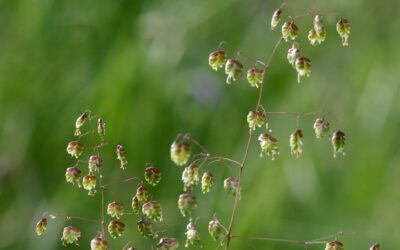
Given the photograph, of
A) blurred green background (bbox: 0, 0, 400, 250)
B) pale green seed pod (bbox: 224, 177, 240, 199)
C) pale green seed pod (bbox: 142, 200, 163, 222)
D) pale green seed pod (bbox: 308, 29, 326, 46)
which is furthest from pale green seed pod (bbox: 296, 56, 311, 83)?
blurred green background (bbox: 0, 0, 400, 250)

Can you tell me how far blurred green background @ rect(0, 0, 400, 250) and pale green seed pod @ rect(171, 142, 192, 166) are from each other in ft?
6.39

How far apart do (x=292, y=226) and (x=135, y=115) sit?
2.62ft

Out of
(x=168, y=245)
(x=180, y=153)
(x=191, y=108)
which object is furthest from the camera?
(x=191, y=108)

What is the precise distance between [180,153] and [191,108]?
2618mm

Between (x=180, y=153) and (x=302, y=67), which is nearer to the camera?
(x=180, y=153)

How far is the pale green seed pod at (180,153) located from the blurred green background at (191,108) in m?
1.95

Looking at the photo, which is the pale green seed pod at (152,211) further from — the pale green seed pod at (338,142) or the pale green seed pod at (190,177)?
the pale green seed pod at (338,142)

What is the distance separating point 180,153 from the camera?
1246mm

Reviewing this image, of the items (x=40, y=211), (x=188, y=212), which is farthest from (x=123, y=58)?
(x=188, y=212)

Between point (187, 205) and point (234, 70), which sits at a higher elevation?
point (234, 70)

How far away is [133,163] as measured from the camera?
3605mm

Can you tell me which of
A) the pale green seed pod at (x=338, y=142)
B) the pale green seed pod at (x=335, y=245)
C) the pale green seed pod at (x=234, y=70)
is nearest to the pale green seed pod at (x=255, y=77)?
the pale green seed pod at (x=234, y=70)

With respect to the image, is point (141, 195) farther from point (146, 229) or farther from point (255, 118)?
point (255, 118)

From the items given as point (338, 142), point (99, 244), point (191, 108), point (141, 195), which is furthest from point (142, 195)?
point (191, 108)
